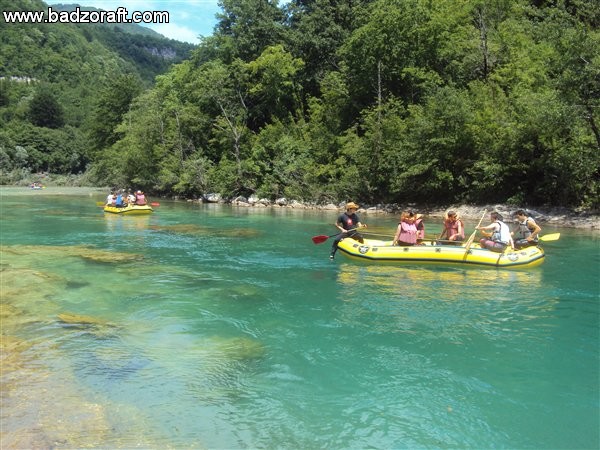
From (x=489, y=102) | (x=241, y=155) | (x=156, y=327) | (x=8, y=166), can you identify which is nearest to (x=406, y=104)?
(x=489, y=102)

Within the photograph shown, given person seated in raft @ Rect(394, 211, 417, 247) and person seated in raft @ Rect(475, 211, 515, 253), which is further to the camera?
person seated in raft @ Rect(394, 211, 417, 247)

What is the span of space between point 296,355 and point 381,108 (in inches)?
1021

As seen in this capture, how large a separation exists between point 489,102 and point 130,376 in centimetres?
2448

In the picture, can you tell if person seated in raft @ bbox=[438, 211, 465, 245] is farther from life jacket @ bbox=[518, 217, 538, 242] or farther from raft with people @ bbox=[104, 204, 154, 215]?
raft with people @ bbox=[104, 204, 154, 215]

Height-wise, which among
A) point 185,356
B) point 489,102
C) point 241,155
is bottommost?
point 185,356

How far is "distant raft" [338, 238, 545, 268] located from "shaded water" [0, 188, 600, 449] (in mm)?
243

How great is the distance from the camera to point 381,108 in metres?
30.5

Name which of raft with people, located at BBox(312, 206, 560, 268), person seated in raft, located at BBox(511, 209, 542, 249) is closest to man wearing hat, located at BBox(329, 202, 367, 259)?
raft with people, located at BBox(312, 206, 560, 268)

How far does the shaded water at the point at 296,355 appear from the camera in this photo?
471 centimetres

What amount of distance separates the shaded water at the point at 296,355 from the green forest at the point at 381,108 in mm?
11779

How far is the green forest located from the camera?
882 inches

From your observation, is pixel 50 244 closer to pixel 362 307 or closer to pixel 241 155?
pixel 362 307

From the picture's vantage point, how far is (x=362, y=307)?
347 inches

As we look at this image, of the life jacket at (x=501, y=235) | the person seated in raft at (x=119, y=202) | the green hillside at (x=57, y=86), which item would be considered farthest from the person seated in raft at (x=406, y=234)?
the green hillside at (x=57, y=86)
